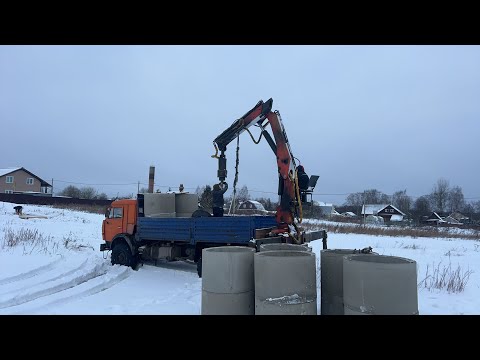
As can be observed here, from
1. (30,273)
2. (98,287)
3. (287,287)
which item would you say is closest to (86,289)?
(98,287)

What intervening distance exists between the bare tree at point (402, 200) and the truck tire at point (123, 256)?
102m

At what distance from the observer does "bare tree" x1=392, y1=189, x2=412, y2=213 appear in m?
102

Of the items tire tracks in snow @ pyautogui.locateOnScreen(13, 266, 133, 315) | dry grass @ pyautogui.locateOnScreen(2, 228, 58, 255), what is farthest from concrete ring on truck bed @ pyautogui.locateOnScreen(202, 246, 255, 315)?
dry grass @ pyautogui.locateOnScreen(2, 228, 58, 255)

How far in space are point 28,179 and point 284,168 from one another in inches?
2888

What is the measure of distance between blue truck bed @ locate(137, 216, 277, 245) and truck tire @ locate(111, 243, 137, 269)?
2.25 feet

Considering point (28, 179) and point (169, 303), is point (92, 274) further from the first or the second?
point (28, 179)

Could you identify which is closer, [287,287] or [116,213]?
[287,287]

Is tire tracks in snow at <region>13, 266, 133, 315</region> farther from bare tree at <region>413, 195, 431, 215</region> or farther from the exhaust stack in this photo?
bare tree at <region>413, 195, 431, 215</region>

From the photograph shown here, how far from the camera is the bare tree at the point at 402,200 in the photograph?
4026 inches

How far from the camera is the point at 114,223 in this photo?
12.3 metres

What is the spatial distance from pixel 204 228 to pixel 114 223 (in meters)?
4.14

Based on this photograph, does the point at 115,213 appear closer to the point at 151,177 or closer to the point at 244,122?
the point at 151,177

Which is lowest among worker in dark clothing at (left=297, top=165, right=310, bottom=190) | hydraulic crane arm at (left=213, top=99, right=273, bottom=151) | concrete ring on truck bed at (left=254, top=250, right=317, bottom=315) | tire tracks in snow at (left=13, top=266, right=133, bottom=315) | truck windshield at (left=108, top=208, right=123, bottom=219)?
tire tracks in snow at (left=13, top=266, right=133, bottom=315)

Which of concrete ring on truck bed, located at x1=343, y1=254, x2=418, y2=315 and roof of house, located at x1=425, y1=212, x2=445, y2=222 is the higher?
concrete ring on truck bed, located at x1=343, y1=254, x2=418, y2=315
